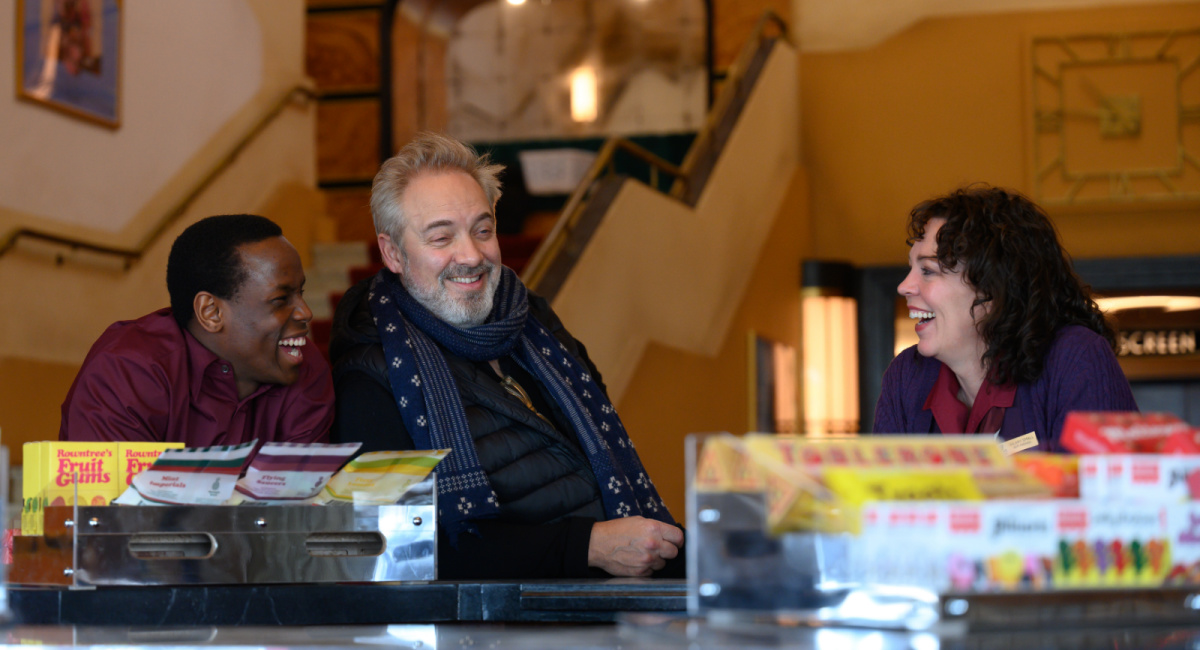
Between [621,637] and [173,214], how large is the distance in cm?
487

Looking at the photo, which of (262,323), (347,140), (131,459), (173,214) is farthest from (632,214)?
(347,140)

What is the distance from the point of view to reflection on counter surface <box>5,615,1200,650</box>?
3.40ft

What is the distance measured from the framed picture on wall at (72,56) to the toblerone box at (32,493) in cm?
359

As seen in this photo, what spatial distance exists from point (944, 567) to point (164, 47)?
17.7ft

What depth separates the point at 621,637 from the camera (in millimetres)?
1124

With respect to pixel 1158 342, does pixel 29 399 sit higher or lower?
lower

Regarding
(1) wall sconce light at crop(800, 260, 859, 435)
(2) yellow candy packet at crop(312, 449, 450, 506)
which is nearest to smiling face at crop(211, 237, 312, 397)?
(2) yellow candy packet at crop(312, 449, 450, 506)

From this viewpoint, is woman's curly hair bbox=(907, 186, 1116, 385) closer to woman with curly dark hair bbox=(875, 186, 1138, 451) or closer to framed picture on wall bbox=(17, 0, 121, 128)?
woman with curly dark hair bbox=(875, 186, 1138, 451)

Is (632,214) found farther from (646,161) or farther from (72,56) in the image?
(72,56)

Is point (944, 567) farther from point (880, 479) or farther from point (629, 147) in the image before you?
point (629, 147)

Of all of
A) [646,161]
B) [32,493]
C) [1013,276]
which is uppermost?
[646,161]

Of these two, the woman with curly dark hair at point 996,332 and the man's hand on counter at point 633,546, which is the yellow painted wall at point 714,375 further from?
the man's hand on counter at point 633,546

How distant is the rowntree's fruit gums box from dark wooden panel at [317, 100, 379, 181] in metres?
8.63

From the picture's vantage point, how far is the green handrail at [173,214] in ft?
15.1
